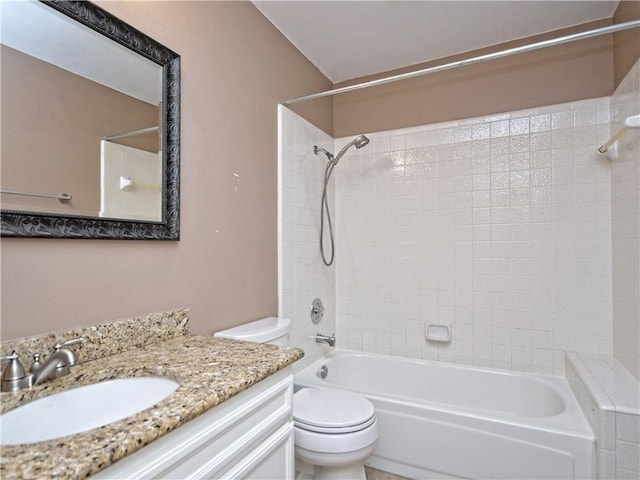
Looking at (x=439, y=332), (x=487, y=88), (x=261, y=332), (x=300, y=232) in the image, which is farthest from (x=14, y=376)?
(x=487, y=88)

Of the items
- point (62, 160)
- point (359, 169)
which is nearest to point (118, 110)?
point (62, 160)

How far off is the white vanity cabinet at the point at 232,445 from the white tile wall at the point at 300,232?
3.24 ft

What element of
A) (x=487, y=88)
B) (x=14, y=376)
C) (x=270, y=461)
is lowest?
(x=270, y=461)

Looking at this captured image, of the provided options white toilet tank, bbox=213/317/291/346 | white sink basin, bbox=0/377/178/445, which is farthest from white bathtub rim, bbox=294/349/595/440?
white sink basin, bbox=0/377/178/445

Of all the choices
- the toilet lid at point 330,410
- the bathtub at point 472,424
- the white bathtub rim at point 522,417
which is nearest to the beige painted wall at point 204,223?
the toilet lid at point 330,410

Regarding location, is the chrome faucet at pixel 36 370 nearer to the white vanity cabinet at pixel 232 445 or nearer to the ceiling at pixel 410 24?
the white vanity cabinet at pixel 232 445

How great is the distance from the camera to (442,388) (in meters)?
2.38

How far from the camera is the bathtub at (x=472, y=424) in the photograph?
5.14 feet

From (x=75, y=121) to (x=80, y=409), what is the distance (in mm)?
830

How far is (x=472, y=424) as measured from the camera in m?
1.71

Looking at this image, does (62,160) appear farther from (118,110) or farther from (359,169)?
(359,169)

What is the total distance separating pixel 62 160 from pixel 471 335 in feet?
7.82

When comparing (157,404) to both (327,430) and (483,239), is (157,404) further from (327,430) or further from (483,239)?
(483,239)

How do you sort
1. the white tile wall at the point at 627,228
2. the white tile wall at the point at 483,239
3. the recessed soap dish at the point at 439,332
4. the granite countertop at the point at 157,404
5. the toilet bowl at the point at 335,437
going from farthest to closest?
the recessed soap dish at the point at 439,332 < the white tile wall at the point at 483,239 < the white tile wall at the point at 627,228 < the toilet bowl at the point at 335,437 < the granite countertop at the point at 157,404
